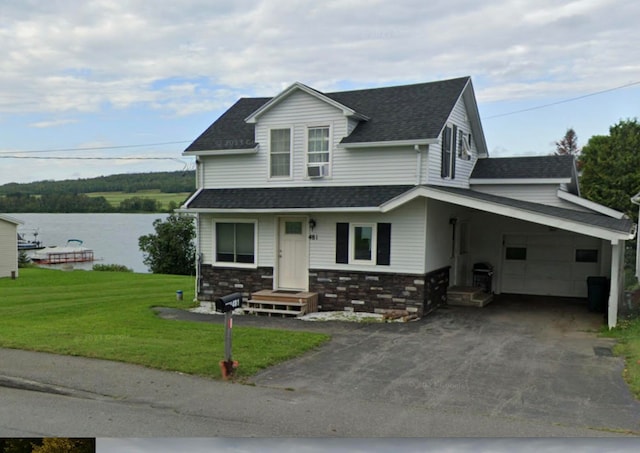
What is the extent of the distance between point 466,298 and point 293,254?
5012mm

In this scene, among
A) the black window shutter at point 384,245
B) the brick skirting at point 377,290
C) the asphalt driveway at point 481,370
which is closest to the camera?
the asphalt driveway at point 481,370

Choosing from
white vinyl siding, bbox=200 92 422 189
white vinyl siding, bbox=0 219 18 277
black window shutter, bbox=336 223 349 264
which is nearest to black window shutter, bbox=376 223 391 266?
black window shutter, bbox=336 223 349 264

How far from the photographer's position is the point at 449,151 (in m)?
15.2

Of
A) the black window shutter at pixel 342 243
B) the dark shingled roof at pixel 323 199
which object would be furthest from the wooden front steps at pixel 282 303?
the dark shingled roof at pixel 323 199

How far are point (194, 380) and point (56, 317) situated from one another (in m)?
7.81

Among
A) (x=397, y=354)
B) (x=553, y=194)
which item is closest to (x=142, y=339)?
(x=397, y=354)

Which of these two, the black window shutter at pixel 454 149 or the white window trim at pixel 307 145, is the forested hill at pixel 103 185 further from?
the black window shutter at pixel 454 149

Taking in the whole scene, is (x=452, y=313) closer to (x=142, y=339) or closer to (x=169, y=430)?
(x=142, y=339)

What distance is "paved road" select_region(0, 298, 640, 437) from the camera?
6008mm

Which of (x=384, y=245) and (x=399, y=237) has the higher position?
(x=399, y=237)

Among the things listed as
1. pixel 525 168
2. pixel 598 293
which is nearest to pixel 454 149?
pixel 525 168

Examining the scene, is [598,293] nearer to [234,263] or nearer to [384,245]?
[384,245]

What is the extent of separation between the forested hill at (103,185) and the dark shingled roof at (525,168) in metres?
19.3

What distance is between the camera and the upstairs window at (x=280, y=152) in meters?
15.2
